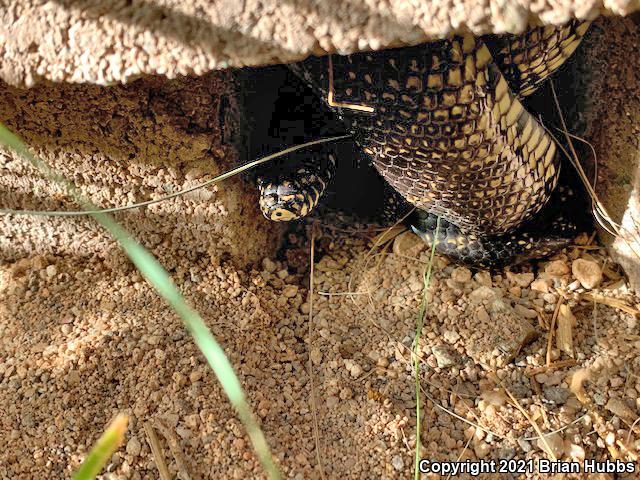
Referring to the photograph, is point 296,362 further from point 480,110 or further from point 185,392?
point 480,110

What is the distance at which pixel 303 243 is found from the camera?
178cm

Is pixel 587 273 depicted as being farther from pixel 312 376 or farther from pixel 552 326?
pixel 312 376

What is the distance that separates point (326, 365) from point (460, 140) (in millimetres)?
619

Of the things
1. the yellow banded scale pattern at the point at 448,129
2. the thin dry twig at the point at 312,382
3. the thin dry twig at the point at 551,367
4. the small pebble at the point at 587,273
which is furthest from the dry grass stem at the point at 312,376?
the small pebble at the point at 587,273

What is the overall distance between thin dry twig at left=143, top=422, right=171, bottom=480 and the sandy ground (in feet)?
0.05

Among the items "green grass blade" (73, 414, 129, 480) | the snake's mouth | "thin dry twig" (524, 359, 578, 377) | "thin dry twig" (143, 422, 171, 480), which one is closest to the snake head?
the snake's mouth

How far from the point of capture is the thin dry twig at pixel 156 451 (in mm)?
1294

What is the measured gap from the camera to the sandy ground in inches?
52.0

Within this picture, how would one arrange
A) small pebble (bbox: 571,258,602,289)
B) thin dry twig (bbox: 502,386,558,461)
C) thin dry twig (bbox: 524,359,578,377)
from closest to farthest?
thin dry twig (bbox: 502,386,558,461) < thin dry twig (bbox: 524,359,578,377) < small pebble (bbox: 571,258,602,289)

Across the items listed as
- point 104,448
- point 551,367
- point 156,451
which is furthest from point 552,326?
point 104,448

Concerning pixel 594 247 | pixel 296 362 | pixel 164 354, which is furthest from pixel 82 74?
pixel 594 247

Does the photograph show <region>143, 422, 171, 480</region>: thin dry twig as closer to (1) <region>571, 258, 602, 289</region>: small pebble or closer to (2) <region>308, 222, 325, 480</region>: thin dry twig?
(2) <region>308, 222, 325, 480</region>: thin dry twig

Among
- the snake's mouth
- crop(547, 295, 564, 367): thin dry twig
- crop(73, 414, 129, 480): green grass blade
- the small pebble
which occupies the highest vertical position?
crop(73, 414, 129, 480): green grass blade

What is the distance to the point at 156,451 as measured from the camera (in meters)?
1.31
